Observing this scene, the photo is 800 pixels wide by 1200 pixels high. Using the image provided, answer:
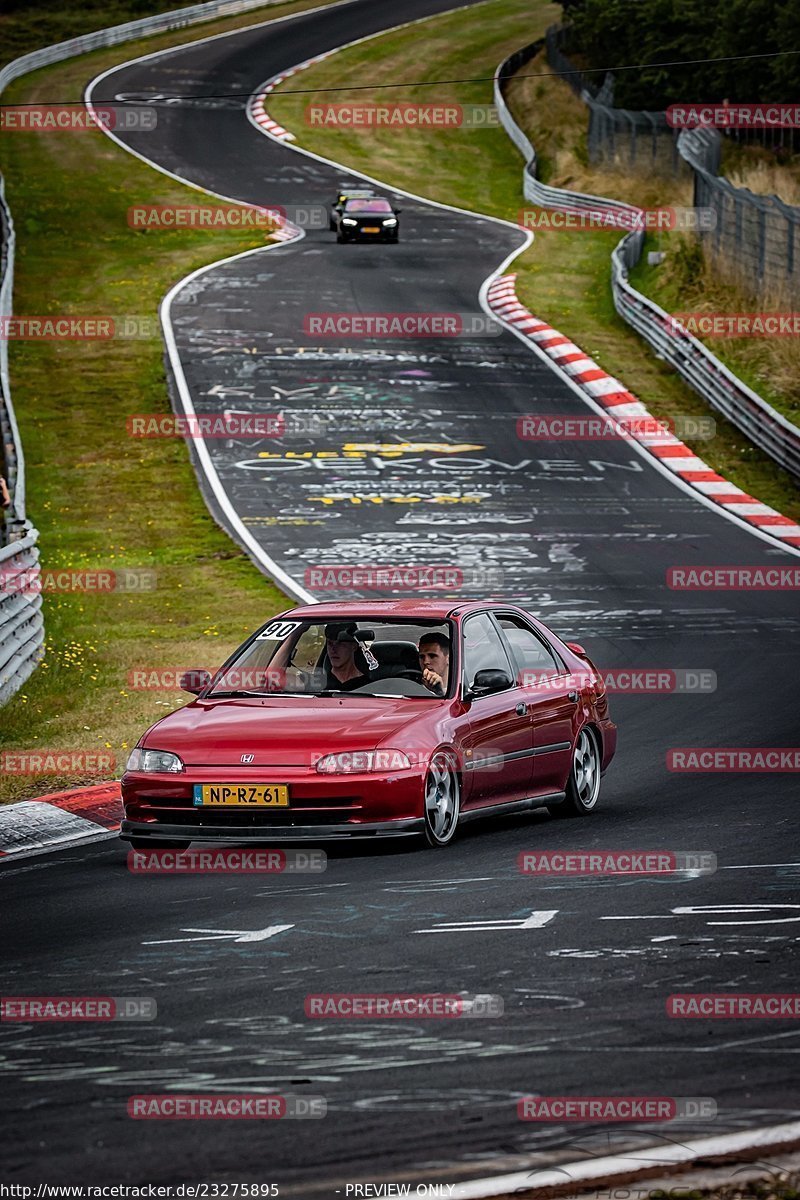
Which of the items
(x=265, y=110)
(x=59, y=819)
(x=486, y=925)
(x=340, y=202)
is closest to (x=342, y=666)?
(x=59, y=819)

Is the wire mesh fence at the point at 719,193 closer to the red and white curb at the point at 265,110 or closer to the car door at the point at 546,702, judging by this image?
the red and white curb at the point at 265,110

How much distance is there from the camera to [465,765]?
412 inches

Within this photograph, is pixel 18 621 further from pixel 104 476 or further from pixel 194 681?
pixel 104 476

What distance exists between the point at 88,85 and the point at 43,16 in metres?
16.4

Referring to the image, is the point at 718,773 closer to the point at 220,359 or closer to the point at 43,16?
the point at 220,359

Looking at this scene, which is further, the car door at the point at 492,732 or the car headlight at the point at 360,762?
the car door at the point at 492,732

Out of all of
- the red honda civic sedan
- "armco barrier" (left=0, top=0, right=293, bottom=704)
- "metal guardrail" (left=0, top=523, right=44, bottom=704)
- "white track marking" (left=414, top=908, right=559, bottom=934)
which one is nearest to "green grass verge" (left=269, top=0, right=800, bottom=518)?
"armco barrier" (left=0, top=0, right=293, bottom=704)

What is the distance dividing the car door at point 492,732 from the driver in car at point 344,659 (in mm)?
592

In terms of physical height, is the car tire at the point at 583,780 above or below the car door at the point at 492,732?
below

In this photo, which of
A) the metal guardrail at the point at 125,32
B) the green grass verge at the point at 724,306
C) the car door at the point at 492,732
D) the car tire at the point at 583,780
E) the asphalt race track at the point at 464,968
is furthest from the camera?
the metal guardrail at the point at 125,32

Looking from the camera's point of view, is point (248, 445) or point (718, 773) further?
point (248, 445)

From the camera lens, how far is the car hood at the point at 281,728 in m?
9.95

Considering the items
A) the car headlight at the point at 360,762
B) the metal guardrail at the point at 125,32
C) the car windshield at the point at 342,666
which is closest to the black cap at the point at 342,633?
the car windshield at the point at 342,666

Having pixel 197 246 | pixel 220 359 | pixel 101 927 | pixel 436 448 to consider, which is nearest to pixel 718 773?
pixel 101 927
